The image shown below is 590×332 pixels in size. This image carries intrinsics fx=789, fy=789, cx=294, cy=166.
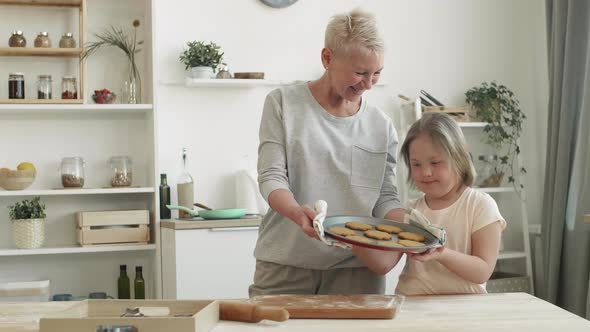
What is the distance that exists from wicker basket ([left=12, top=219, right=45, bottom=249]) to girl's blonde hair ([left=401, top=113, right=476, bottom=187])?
7.87 feet

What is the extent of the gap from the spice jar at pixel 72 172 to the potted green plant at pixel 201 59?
75 centimetres

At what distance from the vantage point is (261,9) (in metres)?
4.39

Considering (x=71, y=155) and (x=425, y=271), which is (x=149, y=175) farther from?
(x=425, y=271)

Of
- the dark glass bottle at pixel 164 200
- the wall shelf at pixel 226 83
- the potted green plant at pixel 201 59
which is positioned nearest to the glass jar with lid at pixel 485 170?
the wall shelf at pixel 226 83

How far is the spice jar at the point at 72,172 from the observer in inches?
157

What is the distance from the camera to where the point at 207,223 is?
3.73 meters

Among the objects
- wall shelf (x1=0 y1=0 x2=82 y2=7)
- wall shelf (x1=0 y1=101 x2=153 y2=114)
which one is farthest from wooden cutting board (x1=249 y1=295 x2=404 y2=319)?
wall shelf (x1=0 y1=0 x2=82 y2=7)

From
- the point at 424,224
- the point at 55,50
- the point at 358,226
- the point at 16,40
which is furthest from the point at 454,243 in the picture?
the point at 16,40

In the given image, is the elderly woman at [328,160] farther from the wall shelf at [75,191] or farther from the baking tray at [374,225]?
the wall shelf at [75,191]

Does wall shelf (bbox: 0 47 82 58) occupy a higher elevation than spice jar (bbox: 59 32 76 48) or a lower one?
lower

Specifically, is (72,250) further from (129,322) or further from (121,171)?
(129,322)

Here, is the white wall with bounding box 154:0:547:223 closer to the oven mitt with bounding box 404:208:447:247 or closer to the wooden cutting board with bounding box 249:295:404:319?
the oven mitt with bounding box 404:208:447:247

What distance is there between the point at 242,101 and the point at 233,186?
1.54 ft

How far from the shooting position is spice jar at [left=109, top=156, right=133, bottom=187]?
4.05 meters
